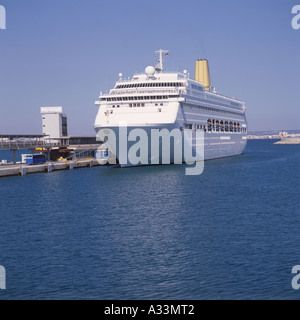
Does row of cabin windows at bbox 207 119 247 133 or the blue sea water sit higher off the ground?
row of cabin windows at bbox 207 119 247 133

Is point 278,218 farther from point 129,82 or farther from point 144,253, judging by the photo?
point 129,82

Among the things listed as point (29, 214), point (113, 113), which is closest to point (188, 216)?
point (29, 214)

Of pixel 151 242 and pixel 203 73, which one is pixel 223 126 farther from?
pixel 151 242

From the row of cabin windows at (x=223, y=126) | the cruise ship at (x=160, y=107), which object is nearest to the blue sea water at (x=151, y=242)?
the cruise ship at (x=160, y=107)

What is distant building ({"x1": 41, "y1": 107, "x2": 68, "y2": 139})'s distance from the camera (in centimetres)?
10800

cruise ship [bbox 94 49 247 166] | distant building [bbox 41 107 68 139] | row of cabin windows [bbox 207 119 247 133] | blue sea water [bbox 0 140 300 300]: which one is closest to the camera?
blue sea water [bbox 0 140 300 300]

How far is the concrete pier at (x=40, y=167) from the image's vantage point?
66.1 metres

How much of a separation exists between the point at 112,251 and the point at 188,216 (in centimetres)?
1046

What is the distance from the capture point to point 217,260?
75.3 ft

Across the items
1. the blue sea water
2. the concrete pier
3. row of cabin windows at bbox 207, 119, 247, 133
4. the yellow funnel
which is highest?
the yellow funnel

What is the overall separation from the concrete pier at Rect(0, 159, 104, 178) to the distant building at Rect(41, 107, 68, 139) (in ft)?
84.8

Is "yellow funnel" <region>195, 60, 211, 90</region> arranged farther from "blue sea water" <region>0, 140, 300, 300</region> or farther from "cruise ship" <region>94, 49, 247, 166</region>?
"blue sea water" <region>0, 140, 300, 300</region>

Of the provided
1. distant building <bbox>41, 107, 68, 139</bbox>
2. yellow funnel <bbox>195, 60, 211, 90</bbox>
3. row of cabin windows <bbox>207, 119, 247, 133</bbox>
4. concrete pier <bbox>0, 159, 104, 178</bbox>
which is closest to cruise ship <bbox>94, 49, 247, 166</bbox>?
row of cabin windows <bbox>207, 119, 247, 133</bbox>

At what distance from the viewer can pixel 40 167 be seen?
71.8m
